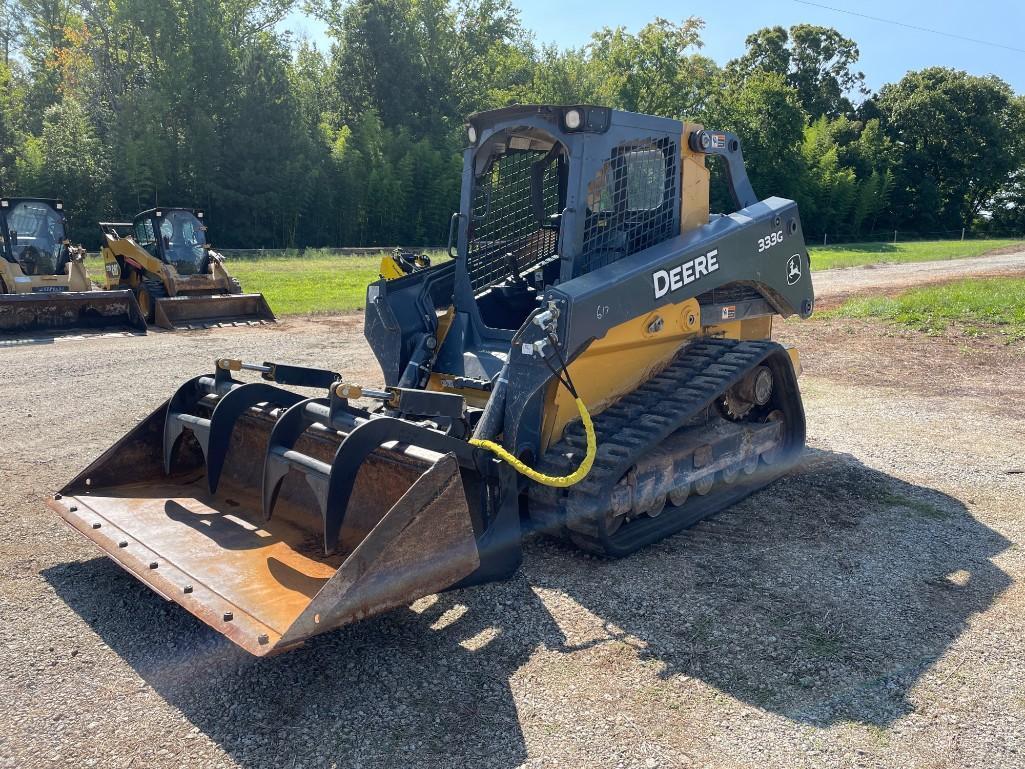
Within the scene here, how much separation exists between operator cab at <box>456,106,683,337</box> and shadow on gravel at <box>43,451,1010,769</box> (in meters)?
1.77

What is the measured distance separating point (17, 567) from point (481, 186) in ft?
11.8

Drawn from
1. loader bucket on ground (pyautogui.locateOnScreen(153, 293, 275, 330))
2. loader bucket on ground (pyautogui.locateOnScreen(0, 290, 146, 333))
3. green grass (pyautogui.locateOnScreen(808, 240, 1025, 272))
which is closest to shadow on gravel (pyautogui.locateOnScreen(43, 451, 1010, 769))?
loader bucket on ground (pyautogui.locateOnScreen(0, 290, 146, 333))

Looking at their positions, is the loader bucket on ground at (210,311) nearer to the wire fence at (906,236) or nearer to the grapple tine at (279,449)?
the grapple tine at (279,449)

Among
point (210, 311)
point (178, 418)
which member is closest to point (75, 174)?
point (210, 311)

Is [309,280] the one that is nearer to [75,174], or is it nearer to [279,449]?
[75,174]

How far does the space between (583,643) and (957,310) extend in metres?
12.1

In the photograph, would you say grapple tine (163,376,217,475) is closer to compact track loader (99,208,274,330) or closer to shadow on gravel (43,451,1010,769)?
shadow on gravel (43,451,1010,769)

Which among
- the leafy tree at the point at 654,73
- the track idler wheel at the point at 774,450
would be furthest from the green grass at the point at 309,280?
the leafy tree at the point at 654,73

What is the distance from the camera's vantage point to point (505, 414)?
14.8 feet

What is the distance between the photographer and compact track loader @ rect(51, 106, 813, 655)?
378cm

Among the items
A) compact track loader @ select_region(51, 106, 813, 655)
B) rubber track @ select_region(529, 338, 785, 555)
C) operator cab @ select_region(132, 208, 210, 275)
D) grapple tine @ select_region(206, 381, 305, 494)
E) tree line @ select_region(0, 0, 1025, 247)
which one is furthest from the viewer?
tree line @ select_region(0, 0, 1025, 247)

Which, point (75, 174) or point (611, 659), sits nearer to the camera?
point (611, 659)

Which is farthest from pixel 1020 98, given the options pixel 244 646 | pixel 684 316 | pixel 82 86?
pixel 244 646

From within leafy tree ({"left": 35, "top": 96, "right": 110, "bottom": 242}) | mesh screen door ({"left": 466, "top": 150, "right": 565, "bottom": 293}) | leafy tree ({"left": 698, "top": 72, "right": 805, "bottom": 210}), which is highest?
leafy tree ({"left": 698, "top": 72, "right": 805, "bottom": 210})
